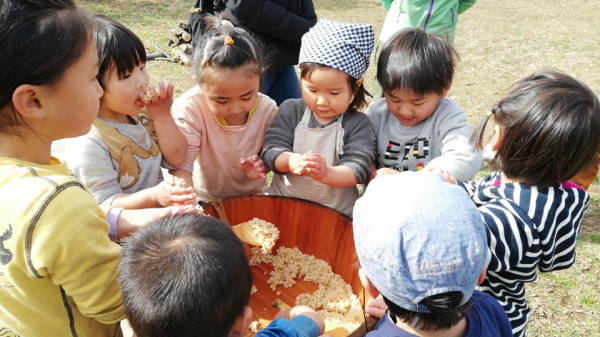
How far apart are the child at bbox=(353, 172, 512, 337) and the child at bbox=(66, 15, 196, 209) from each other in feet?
2.59

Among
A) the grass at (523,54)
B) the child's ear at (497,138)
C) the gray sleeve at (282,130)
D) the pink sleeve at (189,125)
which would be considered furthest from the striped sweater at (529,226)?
the pink sleeve at (189,125)

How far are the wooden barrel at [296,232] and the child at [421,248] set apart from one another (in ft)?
2.50

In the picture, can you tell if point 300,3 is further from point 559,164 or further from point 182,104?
point 559,164

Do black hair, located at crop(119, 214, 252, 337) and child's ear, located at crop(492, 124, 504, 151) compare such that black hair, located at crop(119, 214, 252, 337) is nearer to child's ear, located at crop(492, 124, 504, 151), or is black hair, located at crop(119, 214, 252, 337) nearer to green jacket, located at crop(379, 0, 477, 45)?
child's ear, located at crop(492, 124, 504, 151)

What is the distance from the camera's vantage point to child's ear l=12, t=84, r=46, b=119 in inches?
38.7

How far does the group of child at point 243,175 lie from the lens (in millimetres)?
957

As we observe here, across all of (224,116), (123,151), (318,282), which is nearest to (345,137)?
(224,116)

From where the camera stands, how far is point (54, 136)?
3.65 feet

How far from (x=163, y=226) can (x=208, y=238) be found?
13 cm

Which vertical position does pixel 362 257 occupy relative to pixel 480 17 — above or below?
above

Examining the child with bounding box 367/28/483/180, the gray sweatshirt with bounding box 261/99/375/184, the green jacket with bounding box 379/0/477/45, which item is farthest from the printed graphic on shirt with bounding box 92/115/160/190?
the green jacket with bounding box 379/0/477/45

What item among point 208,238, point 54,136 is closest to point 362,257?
point 208,238

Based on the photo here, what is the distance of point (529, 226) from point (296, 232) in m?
1.00

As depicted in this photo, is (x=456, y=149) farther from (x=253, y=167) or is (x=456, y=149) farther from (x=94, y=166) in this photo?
(x=94, y=166)
